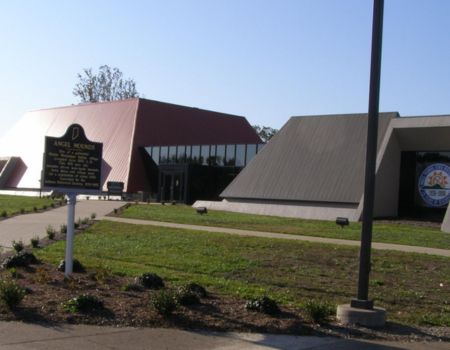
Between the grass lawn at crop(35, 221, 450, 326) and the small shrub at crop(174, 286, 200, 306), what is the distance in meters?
1.53

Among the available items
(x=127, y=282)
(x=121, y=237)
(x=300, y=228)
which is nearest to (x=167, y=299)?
(x=127, y=282)

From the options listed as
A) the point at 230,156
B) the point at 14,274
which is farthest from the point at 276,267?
the point at 230,156

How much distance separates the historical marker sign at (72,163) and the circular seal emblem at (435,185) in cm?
2281

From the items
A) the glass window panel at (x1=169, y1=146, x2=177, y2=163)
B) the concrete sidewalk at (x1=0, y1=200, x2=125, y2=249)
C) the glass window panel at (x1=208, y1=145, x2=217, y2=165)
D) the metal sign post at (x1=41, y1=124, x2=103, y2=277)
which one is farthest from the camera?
the glass window panel at (x1=169, y1=146, x2=177, y2=163)

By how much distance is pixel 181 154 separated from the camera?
4903 centimetres

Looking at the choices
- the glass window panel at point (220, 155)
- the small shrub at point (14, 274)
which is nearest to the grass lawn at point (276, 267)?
the small shrub at point (14, 274)

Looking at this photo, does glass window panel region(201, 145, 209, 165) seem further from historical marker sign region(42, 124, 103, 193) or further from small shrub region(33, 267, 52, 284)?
small shrub region(33, 267, 52, 284)

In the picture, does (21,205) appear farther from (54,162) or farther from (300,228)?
(54,162)

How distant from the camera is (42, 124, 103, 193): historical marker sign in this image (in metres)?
11.2

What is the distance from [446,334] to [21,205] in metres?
28.7

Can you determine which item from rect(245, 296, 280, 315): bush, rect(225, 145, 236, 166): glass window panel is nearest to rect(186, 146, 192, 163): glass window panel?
rect(225, 145, 236, 166): glass window panel

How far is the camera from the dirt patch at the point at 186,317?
7.98 meters

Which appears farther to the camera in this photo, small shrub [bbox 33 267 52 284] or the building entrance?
the building entrance

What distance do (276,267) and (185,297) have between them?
482cm
